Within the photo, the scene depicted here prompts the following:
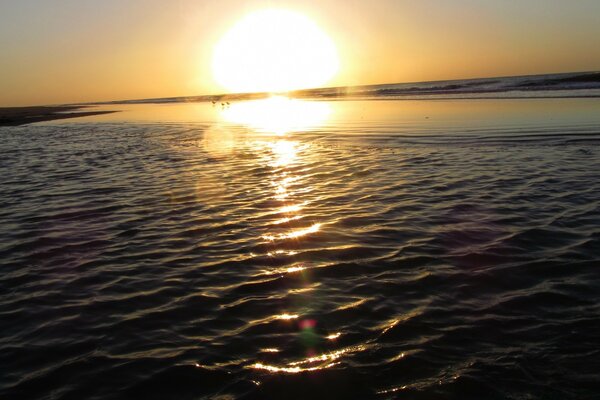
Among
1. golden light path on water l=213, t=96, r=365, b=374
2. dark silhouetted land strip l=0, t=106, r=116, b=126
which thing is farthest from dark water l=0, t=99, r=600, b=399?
dark silhouetted land strip l=0, t=106, r=116, b=126

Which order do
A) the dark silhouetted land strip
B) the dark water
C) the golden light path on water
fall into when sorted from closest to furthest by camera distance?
the dark water
the golden light path on water
the dark silhouetted land strip

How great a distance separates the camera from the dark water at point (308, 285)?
4551 mm

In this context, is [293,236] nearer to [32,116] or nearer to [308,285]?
[308,285]

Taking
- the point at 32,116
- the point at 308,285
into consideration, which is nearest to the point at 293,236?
the point at 308,285

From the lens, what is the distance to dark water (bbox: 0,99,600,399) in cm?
Answer: 455

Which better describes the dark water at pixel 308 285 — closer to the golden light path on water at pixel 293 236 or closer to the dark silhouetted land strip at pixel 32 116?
the golden light path on water at pixel 293 236

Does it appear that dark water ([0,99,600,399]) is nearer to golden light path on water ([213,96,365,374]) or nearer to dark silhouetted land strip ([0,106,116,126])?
golden light path on water ([213,96,365,374])

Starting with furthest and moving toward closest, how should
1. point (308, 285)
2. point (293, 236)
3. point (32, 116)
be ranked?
point (32, 116) < point (293, 236) < point (308, 285)

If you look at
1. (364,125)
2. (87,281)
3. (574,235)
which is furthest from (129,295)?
(364,125)

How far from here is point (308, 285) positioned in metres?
6.59

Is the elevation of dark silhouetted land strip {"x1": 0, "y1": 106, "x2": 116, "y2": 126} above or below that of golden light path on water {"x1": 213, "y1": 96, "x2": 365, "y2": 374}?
above

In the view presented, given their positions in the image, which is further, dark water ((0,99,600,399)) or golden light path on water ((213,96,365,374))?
golden light path on water ((213,96,365,374))

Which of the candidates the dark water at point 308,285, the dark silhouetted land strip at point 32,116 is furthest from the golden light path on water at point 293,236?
the dark silhouetted land strip at point 32,116

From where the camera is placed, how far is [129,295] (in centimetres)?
651
